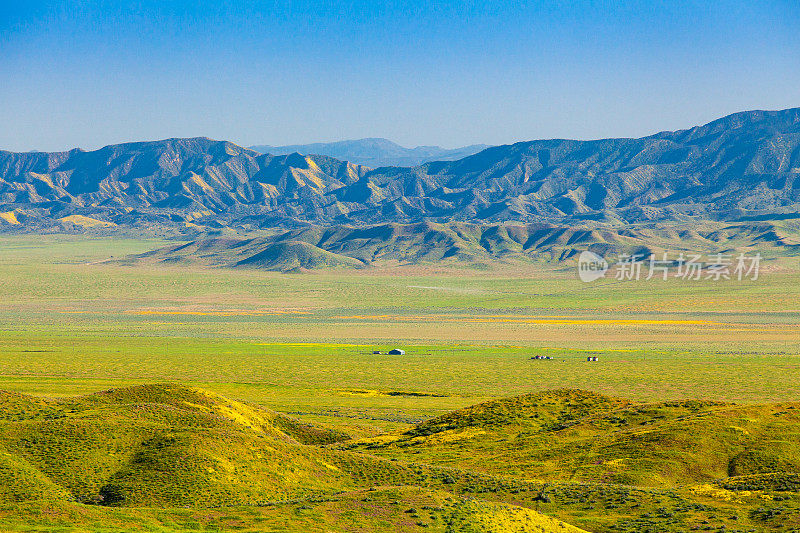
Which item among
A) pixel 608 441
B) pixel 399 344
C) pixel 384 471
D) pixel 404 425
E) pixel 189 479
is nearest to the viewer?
pixel 189 479

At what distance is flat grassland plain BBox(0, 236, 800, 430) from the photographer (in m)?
76.3

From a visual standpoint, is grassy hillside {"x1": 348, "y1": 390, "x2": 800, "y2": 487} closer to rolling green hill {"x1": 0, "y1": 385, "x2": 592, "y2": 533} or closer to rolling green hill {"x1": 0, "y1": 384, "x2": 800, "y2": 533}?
rolling green hill {"x1": 0, "y1": 384, "x2": 800, "y2": 533}

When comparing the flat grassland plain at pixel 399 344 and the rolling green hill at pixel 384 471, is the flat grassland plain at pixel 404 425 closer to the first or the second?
the rolling green hill at pixel 384 471

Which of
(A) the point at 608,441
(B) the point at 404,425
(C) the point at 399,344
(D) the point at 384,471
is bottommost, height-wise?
(C) the point at 399,344

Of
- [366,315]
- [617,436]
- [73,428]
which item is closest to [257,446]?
[73,428]

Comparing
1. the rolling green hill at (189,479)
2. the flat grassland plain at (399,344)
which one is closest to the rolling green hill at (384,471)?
the rolling green hill at (189,479)

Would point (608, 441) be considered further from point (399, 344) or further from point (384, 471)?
point (399, 344)

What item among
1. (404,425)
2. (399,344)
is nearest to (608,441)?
(404,425)

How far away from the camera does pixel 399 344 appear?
11106 cm

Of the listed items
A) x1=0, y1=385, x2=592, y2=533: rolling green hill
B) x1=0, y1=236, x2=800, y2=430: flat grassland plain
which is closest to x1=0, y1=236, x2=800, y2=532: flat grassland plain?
x1=0, y1=385, x2=592, y2=533: rolling green hill

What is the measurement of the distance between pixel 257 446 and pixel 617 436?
21.7 m

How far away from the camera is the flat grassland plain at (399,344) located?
7631 centimetres

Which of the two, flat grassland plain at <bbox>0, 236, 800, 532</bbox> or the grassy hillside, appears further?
the grassy hillside

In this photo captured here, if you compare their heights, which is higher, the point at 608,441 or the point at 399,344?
the point at 608,441
